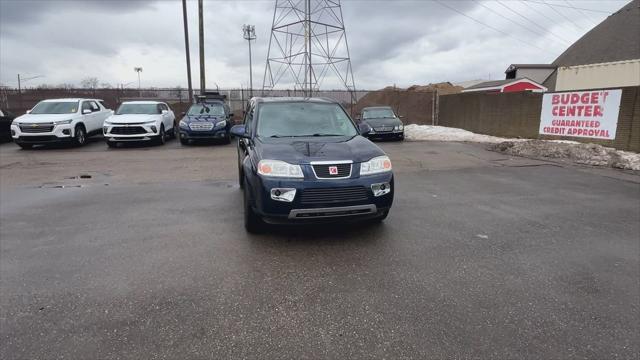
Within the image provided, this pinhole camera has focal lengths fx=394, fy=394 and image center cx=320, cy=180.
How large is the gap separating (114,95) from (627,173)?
27.1m

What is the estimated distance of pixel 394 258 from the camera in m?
4.21

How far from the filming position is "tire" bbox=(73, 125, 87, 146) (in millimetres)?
14136

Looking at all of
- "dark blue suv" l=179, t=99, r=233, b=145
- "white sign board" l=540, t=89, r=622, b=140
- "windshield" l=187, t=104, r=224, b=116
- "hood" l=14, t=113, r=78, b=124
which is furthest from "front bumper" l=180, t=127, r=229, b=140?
"white sign board" l=540, t=89, r=622, b=140

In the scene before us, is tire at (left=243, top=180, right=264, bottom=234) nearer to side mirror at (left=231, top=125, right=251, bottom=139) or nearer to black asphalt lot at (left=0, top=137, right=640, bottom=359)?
black asphalt lot at (left=0, top=137, right=640, bottom=359)

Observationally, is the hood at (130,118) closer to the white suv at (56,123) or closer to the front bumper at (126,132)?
the front bumper at (126,132)

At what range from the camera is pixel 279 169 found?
4.34 m

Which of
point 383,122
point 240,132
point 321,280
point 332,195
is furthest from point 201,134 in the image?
point 321,280

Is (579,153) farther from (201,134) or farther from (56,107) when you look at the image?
(56,107)

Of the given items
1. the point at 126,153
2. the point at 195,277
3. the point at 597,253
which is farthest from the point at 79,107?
the point at 597,253

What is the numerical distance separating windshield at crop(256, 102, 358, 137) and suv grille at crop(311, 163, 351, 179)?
47.8 inches

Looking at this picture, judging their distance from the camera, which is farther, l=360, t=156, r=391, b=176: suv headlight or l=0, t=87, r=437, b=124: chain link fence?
l=0, t=87, r=437, b=124: chain link fence

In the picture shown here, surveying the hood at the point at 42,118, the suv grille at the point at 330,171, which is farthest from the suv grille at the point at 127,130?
the suv grille at the point at 330,171

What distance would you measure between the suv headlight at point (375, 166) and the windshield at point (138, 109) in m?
13.2

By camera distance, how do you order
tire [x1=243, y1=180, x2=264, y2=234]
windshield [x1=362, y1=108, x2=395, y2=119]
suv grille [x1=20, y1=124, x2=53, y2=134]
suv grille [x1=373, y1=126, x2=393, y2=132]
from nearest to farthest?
tire [x1=243, y1=180, x2=264, y2=234], suv grille [x1=20, y1=124, x2=53, y2=134], suv grille [x1=373, y1=126, x2=393, y2=132], windshield [x1=362, y1=108, x2=395, y2=119]
